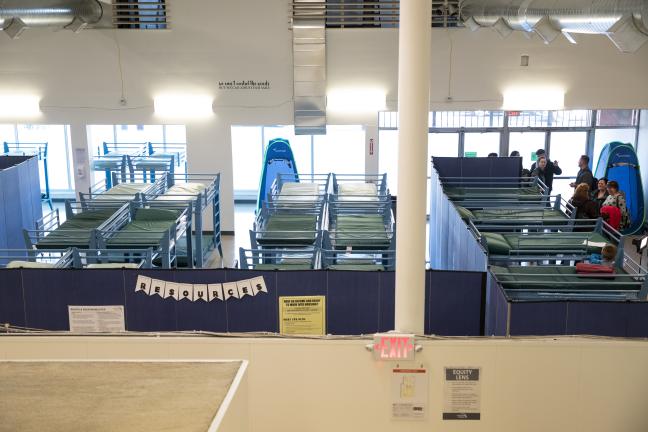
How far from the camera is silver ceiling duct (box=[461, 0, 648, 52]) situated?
6.74m

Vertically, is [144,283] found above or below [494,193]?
below

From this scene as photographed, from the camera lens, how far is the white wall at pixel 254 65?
41.9ft

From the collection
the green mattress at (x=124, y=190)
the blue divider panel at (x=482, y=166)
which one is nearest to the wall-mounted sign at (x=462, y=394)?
the green mattress at (x=124, y=190)

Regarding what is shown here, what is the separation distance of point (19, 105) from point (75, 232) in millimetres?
5167

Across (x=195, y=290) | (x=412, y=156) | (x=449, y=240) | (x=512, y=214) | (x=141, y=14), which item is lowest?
(x=449, y=240)

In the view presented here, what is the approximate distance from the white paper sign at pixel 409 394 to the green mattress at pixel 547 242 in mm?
2961

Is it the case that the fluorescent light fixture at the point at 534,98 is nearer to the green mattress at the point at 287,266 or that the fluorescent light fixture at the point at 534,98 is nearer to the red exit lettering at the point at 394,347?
the green mattress at the point at 287,266

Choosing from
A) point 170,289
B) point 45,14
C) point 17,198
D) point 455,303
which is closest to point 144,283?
point 170,289

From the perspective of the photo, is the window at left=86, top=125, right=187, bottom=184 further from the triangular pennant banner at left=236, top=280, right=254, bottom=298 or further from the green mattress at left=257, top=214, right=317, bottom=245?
the triangular pennant banner at left=236, top=280, right=254, bottom=298

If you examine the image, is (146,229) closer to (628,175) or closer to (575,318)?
(575,318)

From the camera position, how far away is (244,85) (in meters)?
13.0

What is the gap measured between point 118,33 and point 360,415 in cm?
953

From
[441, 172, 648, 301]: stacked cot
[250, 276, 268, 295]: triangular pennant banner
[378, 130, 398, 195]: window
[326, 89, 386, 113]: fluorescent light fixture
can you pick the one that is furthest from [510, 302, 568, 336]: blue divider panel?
[378, 130, 398, 195]: window

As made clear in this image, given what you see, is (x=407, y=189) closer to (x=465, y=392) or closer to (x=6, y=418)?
(x=465, y=392)
